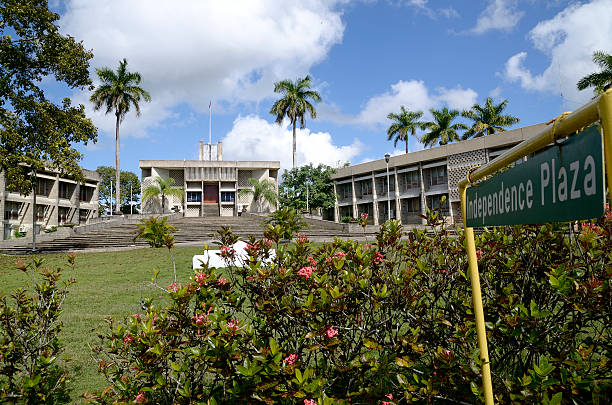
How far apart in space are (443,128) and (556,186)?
3742 cm

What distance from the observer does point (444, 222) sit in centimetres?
310

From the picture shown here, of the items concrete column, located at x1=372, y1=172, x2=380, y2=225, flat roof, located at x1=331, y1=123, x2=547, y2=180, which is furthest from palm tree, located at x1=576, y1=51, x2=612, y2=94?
concrete column, located at x1=372, y1=172, x2=380, y2=225

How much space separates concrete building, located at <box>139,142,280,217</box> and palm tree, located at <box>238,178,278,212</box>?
92 cm

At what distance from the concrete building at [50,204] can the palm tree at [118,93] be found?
24.5 feet

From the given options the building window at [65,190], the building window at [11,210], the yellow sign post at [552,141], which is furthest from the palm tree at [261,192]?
the yellow sign post at [552,141]

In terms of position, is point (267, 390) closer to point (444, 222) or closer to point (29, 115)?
point (444, 222)

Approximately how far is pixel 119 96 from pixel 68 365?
35.3m

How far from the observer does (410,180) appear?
120ft

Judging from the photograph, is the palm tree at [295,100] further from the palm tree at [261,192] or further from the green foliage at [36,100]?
the green foliage at [36,100]

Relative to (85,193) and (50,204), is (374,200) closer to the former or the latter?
(50,204)

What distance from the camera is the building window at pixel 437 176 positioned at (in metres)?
33.4

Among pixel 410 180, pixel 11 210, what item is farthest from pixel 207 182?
pixel 410 180

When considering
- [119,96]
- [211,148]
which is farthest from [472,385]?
[211,148]

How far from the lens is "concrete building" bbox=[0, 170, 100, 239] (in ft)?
109
